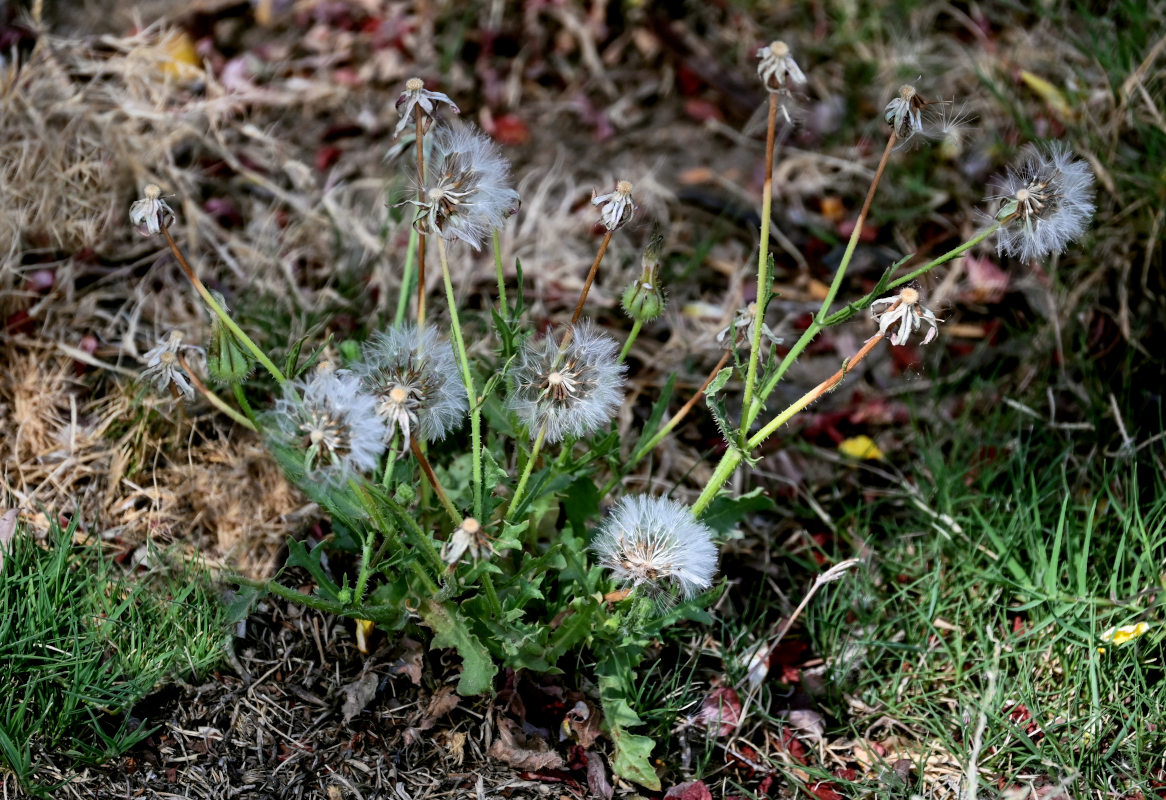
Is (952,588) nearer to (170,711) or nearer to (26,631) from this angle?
(170,711)

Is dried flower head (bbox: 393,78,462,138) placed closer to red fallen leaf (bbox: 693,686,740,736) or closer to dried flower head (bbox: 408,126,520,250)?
dried flower head (bbox: 408,126,520,250)

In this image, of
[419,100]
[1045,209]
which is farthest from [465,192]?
[1045,209]

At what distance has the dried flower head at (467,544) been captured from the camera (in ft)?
5.52

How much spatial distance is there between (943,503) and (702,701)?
2.63 ft

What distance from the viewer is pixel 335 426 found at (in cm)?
171

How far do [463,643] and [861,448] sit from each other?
4.56ft

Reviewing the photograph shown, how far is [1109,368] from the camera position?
3.00 meters

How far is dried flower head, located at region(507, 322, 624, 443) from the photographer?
1912 millimetres

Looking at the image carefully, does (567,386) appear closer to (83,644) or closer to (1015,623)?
(83,644)

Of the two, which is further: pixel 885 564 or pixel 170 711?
pixel 885 564

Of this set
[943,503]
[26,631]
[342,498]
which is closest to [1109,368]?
[943,503]

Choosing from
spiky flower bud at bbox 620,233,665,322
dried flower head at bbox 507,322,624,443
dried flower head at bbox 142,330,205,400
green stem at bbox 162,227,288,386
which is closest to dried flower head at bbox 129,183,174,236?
green stem at bbox 162,227,288,386

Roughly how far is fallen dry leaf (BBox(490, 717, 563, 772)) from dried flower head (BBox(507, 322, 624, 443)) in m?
0.65

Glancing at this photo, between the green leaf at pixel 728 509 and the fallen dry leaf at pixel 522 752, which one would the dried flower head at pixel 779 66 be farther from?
the fallen dry leaf at pixel 522 752
